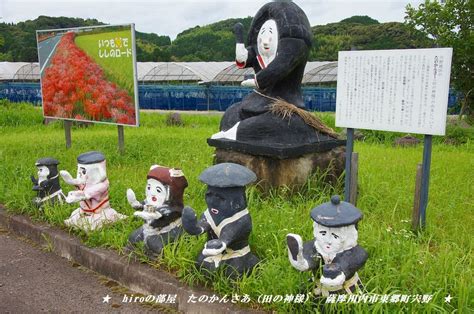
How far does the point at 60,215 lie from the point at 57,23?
36417mm

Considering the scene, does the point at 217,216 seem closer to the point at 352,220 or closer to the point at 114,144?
the point at 352,220

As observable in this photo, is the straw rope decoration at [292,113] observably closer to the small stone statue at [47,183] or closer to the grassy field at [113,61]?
the small stone statue at [47,183]

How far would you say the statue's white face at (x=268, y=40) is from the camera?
466cm

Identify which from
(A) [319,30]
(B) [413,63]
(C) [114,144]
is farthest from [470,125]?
(A) [319,30]

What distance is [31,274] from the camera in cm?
354

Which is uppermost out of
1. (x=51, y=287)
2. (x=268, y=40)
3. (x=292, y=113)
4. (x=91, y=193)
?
(x=268, y=40)

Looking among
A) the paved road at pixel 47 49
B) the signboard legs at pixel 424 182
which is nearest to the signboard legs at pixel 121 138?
the paved road at pixel 47 49

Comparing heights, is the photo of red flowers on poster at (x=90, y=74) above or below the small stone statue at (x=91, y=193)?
above

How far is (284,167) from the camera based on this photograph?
4383 mm

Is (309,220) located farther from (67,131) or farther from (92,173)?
(67,131)

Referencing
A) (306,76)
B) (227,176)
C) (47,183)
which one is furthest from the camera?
(306,76)

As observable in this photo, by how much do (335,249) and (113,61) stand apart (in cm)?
518

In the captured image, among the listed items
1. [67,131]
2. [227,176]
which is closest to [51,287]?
[227,176]

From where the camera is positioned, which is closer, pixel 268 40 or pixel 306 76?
pixel 268 40
